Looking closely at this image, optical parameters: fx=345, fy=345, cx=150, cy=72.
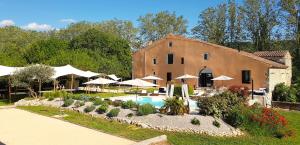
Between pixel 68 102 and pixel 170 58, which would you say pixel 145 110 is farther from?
pixel 170 58

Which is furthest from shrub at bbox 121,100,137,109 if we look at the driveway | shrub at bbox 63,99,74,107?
shrub at bbox 63,99,74,107

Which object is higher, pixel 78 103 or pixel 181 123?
pixel 78 103

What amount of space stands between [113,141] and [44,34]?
7129 cm

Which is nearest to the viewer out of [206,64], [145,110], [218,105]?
[218,105]

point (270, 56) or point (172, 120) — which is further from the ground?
point (270, 56)

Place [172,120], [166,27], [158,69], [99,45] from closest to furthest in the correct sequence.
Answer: [172,120] < [158,69] < [99,45] < [166,27]

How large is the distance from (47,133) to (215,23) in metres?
49.7

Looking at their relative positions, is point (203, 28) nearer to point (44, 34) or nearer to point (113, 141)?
point (44, 34)

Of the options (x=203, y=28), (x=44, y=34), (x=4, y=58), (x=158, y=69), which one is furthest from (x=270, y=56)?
(x=44, y=34)

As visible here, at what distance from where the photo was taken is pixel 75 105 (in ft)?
80.3

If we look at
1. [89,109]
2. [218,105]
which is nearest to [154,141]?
[218,105]

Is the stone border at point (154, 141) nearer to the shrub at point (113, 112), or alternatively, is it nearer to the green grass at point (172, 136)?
the green grass at point (172, 136)

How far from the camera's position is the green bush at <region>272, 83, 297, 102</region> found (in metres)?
32.3

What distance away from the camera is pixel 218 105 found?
763 inches
